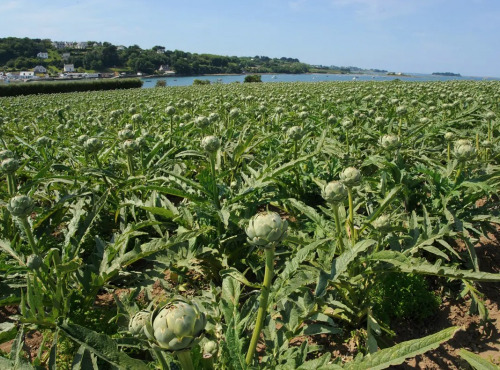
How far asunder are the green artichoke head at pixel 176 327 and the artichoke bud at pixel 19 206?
1.46 metres

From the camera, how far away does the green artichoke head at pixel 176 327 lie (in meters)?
1.14

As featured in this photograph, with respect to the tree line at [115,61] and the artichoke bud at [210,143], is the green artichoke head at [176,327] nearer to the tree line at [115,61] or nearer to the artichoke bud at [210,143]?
the artichoke bud at [210,143]

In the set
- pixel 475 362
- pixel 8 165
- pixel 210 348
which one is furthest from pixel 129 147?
pixel 475 362

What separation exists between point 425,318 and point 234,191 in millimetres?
1874

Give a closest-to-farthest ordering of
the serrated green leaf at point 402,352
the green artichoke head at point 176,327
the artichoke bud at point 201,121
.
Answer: the green artichoke head at point 176,327 < the serrated green leaf at point 402,352 < the artichoke bud at point 201,121

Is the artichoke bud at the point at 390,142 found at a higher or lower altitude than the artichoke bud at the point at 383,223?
higher

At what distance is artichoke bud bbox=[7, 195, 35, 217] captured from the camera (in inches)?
84.2

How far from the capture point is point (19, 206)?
84.7 inches

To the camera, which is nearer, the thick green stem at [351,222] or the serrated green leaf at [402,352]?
the serrated green leaf at [402,352]

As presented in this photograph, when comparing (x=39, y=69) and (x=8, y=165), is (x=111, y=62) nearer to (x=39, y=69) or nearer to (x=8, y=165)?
(x=39, y=69)

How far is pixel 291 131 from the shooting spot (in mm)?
3682

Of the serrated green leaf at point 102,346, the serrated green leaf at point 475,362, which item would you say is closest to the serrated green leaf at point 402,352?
the serrated green leaf at point 475,362

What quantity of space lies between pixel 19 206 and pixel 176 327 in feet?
5.17

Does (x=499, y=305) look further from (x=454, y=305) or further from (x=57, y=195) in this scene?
(x=57, y=195)
